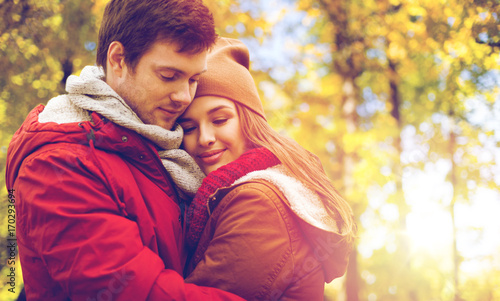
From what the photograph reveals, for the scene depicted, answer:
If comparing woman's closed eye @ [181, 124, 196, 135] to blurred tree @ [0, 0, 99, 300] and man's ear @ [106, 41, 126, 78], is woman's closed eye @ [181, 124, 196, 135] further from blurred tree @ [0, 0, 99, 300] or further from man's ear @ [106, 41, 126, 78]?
blurred tree @ [0, 0, 99, 300]

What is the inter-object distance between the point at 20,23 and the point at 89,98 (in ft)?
8.97

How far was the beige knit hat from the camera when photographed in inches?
96.5

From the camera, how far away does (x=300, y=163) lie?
7.79 ft

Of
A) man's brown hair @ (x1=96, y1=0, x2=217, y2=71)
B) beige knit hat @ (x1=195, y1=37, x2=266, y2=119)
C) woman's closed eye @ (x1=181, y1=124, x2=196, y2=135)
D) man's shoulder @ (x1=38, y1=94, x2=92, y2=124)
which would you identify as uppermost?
man's brown hair @ (x1=96, y1=0, x2=217, y2=71)

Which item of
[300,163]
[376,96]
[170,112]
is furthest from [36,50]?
[376,96]

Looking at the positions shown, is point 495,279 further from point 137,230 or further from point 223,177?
point 137,230

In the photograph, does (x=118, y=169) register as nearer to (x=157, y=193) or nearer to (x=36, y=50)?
(x=157, y=193)

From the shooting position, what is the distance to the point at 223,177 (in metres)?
2.10

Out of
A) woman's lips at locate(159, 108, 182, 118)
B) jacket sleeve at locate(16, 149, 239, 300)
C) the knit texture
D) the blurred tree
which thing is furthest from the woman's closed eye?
the blurred tree

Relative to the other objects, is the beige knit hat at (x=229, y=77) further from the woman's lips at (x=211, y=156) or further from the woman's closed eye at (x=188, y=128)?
the woman's lips at (x=211, y=156)

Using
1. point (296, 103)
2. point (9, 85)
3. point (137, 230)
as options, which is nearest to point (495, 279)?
point (296, 103)

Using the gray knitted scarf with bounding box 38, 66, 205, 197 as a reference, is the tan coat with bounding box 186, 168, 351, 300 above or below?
below

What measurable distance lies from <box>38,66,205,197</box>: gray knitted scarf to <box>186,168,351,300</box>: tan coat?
0.38 meters

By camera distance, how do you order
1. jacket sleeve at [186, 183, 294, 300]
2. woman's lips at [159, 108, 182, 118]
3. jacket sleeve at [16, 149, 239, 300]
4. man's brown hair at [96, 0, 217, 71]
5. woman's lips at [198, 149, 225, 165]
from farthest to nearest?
1. woman's lips at [198, 149, 225, 165]
2. woman's lips at [159, 108, 182, 118]
3. man's brown hair at [96, 0, 217, 71]
4. jacket sleeve at [186, 183, 294, 300]
5. jacket sleeve at [16, 149, 239, 300]
